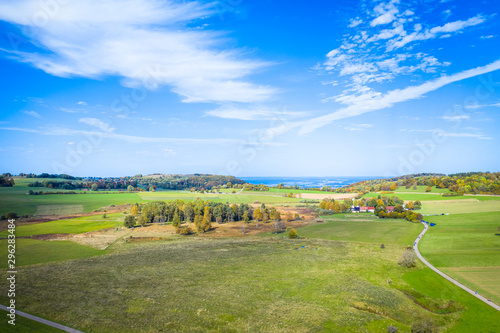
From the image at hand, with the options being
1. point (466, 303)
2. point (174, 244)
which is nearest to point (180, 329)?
point (466, 303)

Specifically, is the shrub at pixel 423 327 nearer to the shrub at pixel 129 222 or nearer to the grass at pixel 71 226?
the grass at pixel 71 226

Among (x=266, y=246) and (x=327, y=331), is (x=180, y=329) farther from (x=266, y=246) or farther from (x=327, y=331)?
(x=266, y=246)

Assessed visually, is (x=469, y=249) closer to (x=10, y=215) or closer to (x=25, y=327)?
(x=25, y=327)

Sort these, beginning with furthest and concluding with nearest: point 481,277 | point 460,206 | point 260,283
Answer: point 460,206 < point 260,283 < point 481,277

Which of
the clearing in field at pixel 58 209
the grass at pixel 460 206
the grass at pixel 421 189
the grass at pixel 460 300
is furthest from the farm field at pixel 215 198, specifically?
the grass at pixel 460 300

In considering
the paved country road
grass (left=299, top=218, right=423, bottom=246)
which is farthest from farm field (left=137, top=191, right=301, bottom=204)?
the paved country road

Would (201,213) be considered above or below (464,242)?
above

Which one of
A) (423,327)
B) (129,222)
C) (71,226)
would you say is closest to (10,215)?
(71,226)
